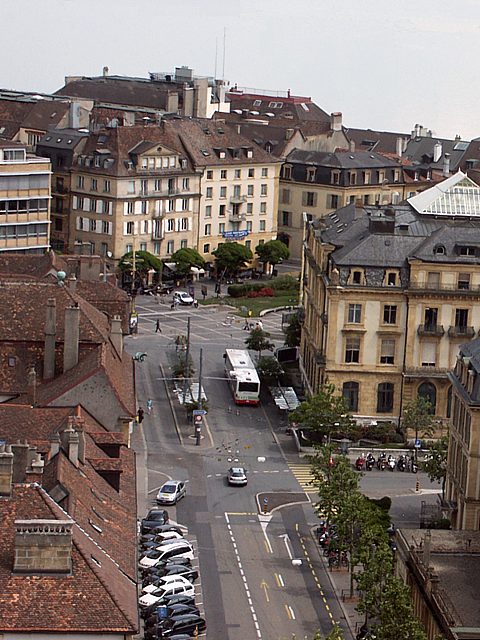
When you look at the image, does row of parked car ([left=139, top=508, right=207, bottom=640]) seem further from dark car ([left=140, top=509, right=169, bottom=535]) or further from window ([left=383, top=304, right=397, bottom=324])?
window ([left=383, top=304, right=397, bottom=324])

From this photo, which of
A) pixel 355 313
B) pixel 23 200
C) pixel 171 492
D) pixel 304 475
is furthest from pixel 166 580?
pixel 23 200

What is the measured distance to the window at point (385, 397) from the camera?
389 feet

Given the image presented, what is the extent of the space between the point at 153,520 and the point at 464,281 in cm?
3286

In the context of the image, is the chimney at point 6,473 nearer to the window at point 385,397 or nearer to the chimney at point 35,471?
the chimney at point 35,471

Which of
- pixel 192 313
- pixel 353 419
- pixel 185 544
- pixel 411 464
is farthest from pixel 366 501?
pixel 192 313

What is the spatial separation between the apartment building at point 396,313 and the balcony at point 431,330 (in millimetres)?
63

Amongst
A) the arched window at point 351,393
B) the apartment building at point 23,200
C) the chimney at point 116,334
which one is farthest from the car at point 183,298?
the chimney at point 116,334

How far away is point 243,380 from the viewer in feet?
401

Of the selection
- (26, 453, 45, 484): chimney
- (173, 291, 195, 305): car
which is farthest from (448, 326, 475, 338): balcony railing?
(26, 453, 45, 484): chimney

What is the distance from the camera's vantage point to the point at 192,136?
18250cm

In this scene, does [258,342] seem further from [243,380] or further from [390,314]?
[390,314]

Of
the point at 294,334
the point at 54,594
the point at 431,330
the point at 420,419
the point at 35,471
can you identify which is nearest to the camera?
the point at 54,594

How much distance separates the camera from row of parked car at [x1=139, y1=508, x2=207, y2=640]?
76.9 meters

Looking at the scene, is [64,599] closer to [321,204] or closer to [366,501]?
[366,501]
